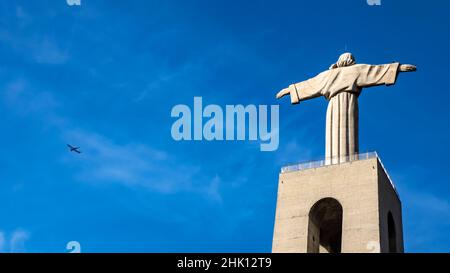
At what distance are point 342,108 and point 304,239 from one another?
7.42m

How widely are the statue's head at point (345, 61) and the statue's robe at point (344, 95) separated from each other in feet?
0.89

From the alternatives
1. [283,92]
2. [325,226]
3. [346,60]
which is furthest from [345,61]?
[325,226]

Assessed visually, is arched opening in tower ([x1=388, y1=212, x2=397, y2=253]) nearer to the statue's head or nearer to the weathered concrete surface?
the weathered concrete surface

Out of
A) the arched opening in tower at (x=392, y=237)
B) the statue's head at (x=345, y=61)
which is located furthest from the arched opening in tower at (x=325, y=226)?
the statue's head at (x=345, y=61)

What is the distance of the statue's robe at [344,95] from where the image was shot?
35.9m

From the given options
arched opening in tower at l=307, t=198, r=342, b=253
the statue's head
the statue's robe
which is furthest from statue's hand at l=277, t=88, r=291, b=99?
arched opening in tower at l=307, t=198, r=342, b=253

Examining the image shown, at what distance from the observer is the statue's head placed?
3834 centimetres

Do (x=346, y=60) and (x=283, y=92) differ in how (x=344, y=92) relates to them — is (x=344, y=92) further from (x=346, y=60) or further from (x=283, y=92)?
(x=283, y=92)

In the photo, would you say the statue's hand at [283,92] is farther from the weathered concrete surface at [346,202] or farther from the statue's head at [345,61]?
the weathered concrete surface at [346,202]

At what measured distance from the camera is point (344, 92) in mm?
37500
